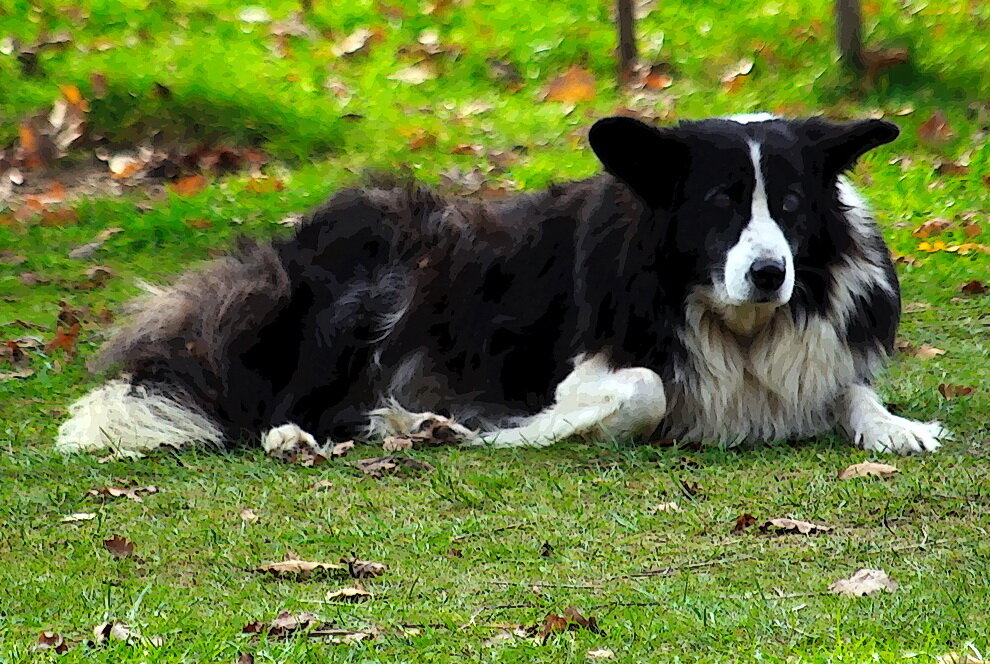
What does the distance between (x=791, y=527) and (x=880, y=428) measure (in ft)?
3.93

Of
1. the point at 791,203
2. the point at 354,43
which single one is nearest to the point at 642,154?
the point at 791,203

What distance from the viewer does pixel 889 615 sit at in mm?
3598

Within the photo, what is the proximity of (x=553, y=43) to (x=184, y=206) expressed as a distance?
15.1 feet

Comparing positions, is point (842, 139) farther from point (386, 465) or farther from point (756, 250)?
point (386, 465)

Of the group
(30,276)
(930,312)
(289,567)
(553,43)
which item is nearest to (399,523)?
(289,567)

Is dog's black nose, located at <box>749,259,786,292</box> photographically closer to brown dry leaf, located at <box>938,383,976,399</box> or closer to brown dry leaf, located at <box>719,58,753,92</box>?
brown dry leaf, located at <box>938,383,976,399</box>

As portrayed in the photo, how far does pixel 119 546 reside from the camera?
4.60 m

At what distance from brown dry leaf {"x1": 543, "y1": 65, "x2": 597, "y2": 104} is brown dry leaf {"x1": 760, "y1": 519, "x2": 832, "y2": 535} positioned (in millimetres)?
8425

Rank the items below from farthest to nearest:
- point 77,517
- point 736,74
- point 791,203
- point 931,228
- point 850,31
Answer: point 736,74 → point 850,31 → point 931,228 → point 791,203 → point 77,517

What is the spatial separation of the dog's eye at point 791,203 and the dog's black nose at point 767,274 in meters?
0.24

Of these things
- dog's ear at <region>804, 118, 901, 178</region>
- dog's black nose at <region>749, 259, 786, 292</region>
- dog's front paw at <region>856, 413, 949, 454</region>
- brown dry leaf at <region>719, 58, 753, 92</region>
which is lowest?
brown dry leaf at <region>719, 58, 753, 92</region>

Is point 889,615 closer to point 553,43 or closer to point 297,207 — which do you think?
point 297,207

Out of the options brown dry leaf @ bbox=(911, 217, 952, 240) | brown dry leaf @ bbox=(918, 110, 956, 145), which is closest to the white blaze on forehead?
brown dry leaf @ bbox=(911, 217, 952, 240)

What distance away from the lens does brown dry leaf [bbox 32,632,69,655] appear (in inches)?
142
